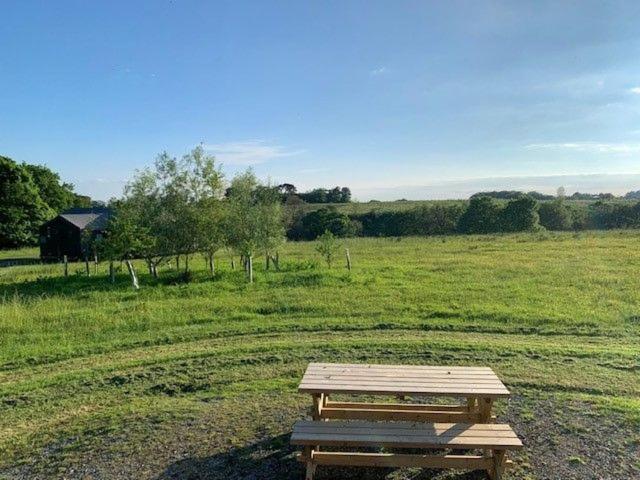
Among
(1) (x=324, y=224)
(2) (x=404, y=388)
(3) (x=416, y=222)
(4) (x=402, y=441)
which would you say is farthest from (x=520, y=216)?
(4) (x=402, y=441)

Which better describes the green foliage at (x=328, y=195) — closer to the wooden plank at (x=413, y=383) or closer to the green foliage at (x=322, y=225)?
the green foliage at (x=322, y=225)

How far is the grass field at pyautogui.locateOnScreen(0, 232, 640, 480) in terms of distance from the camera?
4766 mm

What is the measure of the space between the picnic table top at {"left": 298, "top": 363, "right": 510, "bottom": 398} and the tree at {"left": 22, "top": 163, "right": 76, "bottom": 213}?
50.3 m

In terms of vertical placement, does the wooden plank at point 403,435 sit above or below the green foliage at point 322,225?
below

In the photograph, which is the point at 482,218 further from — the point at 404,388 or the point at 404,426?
the point at 404,426

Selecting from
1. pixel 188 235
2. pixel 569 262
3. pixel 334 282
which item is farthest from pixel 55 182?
pixel 569 262

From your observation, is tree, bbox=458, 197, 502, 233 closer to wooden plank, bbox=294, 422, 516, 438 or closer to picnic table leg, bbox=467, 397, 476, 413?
picnic table leg, bbox=467, 397, 476, 413

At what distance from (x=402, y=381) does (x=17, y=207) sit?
152 feet

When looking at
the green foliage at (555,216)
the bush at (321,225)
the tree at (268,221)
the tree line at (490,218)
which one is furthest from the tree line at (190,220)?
the green foliage at (555,216)

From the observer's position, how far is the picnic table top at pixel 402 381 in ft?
14.6

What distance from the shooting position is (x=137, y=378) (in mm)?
7172

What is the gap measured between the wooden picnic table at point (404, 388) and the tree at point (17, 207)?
44877 mm

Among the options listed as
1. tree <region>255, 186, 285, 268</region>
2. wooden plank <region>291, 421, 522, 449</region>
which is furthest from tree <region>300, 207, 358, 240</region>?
wooden plank <region>291, 421, 522, 449</region>

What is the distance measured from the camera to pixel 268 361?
7.80m
